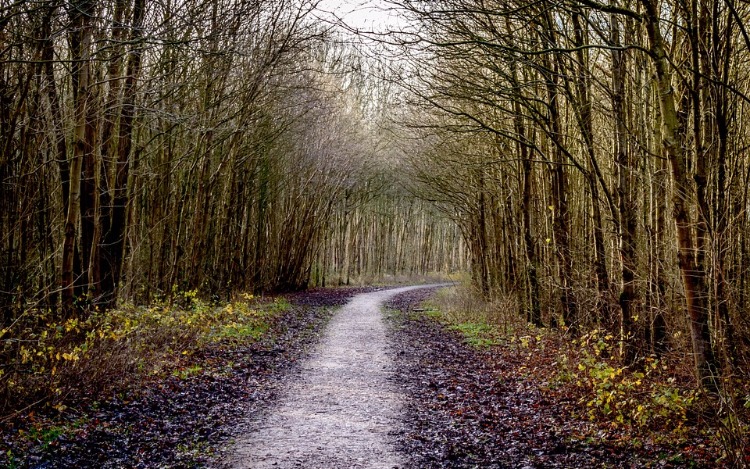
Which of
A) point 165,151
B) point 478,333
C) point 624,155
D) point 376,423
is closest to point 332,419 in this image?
point 376,423

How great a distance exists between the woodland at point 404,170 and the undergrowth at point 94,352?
6 cm

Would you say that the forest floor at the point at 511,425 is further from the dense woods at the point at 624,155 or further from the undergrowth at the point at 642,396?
the dense woods at the point at 624,155

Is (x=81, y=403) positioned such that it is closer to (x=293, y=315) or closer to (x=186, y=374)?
(x=186, y=374)

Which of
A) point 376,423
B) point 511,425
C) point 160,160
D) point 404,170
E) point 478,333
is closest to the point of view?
point 511,425

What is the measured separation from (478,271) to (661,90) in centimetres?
1797

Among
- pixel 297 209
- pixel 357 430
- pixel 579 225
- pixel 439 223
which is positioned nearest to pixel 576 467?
pixel 357 430

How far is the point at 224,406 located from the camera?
802 cm

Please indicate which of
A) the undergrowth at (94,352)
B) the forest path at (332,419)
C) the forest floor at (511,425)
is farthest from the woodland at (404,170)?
the forest path at (332,419)

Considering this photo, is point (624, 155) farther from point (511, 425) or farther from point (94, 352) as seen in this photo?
point (94, 352)

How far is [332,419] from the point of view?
7.54m

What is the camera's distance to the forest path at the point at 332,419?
6.08 meters

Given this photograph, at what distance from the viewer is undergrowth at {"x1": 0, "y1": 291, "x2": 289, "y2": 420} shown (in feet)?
21.3

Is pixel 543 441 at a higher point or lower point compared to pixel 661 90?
lower

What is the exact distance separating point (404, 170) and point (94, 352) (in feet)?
75.8
